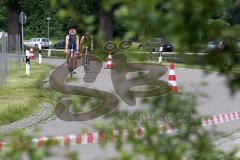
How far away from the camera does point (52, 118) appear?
11.6m

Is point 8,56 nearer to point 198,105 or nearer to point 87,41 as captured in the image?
point 198,105

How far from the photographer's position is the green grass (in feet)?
37.6

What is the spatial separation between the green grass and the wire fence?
45 cm

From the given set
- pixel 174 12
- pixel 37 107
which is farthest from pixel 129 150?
pixel 37 107

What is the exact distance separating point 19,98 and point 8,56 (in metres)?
12.2

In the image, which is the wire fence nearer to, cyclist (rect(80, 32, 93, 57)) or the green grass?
the green grass

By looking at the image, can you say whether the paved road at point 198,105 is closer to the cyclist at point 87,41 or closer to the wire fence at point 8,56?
the cyclist at point 87,41

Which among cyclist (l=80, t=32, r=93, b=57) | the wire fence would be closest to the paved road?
cyclist (l=80, t=32, r=93, b=57)

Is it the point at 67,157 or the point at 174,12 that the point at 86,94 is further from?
the point at 174,12

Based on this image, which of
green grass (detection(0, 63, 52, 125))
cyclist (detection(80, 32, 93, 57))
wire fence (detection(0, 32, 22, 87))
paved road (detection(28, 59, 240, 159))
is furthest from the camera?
wire fence (detection(0, 32, 22, 87))

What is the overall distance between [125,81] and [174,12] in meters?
0.97

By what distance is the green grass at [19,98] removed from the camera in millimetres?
11455

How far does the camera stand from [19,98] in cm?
1391

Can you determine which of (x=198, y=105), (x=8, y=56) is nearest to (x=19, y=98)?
(x=198, y=105)
